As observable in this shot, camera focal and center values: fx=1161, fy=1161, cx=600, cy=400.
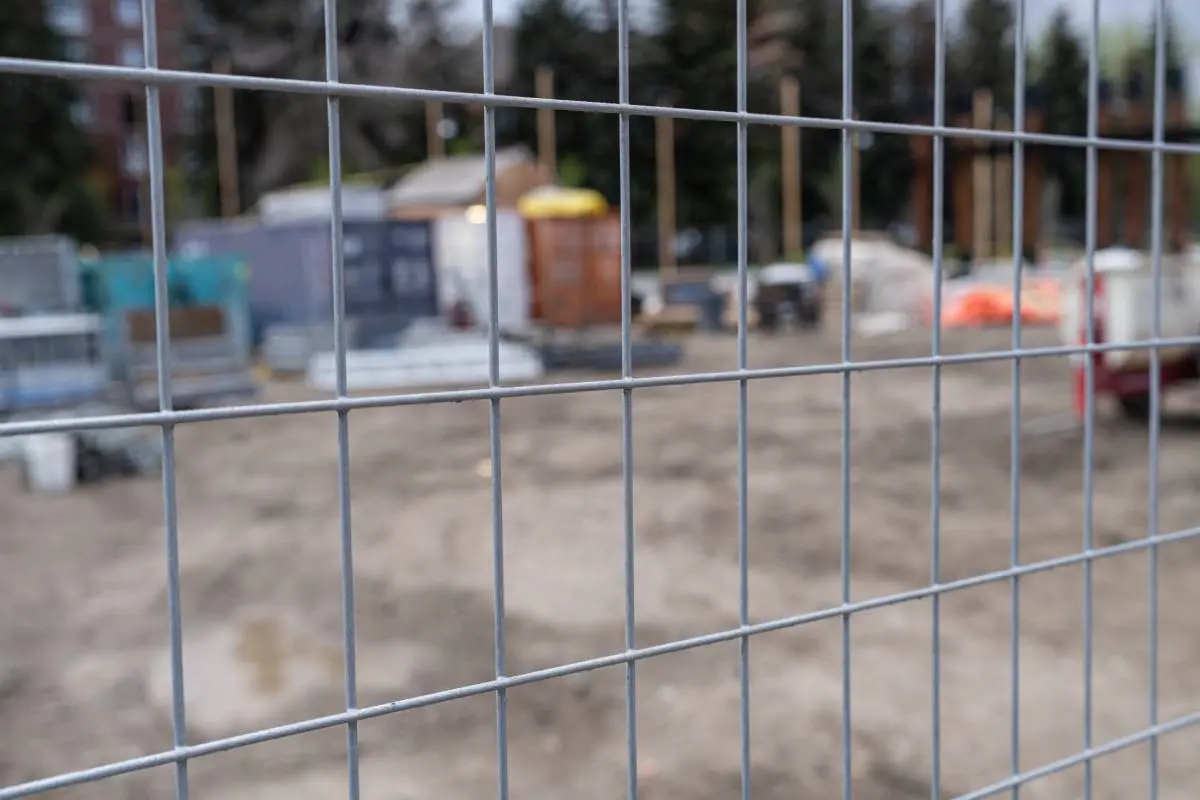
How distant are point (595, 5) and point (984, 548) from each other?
3339cm

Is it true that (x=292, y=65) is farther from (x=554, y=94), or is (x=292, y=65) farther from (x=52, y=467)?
(x=52, y=467)

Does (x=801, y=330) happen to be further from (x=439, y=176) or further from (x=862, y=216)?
(x=862, y=216)

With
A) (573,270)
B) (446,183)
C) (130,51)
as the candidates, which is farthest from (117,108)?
(573,270)

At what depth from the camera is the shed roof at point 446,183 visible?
23.8 metres

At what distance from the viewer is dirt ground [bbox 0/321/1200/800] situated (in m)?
3.78

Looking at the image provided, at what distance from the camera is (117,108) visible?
48.4 meters

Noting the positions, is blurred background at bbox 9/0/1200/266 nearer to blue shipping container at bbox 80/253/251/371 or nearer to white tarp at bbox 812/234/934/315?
white tarp at bbox 812/234/934/315

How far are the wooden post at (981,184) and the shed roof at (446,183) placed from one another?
37.5 ft

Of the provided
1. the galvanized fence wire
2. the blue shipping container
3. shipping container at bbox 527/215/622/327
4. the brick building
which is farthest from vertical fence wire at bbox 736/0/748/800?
the brick building

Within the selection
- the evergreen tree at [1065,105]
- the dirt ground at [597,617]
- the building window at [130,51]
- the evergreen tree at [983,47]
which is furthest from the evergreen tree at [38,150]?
the dirt ground at [597,617]

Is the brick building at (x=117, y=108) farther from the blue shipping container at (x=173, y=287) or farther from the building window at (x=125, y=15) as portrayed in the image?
the blue shipping container at (x=173, y=287)

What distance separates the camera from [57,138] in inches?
1457

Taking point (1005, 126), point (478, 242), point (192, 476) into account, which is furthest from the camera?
point (1005, 126)

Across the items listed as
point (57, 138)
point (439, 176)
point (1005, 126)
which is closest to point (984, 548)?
point (439, 176)
